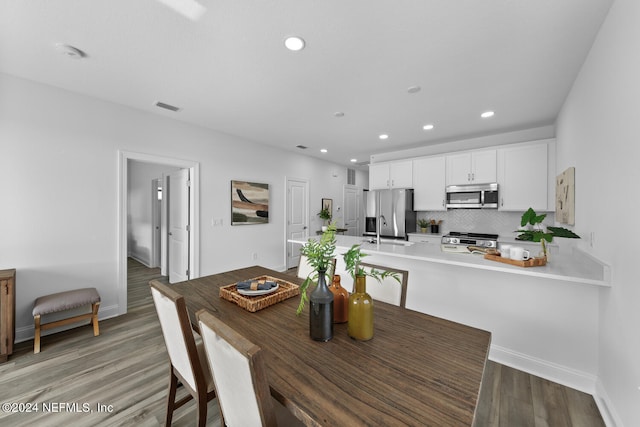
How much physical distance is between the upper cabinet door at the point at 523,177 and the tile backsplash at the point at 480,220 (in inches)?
15.3

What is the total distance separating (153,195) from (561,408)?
6.57m

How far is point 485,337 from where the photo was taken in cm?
115

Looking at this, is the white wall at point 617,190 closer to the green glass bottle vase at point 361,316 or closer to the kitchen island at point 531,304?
the kitchen island at point 531,304

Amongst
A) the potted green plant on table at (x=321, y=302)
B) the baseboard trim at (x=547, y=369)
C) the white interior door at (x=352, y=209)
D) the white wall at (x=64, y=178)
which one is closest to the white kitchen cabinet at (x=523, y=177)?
the baseboard trim at (x=547, y=369)

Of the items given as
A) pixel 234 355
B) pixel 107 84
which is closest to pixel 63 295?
pixel 107 84

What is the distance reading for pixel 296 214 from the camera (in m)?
5.55

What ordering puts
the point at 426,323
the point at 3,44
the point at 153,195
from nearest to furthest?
the point at 426,323
the point at 3,44
the point at 153,195

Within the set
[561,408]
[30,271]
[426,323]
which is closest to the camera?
[426,323]

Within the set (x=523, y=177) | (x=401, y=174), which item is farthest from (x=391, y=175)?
(x=523, y=177)

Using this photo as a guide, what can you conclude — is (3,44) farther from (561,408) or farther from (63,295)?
(561,408)

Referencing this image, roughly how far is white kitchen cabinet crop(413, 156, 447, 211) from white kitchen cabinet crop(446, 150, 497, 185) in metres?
0.14

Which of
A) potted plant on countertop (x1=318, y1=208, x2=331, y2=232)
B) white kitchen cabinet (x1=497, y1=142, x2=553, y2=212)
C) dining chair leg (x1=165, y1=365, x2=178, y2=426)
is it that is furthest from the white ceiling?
potted plant on countertop (x1=318, y1=208, x2=331, y2=232)

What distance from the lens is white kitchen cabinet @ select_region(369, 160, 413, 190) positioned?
4883mm

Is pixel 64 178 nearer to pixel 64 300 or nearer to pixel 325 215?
pixel 64 300
